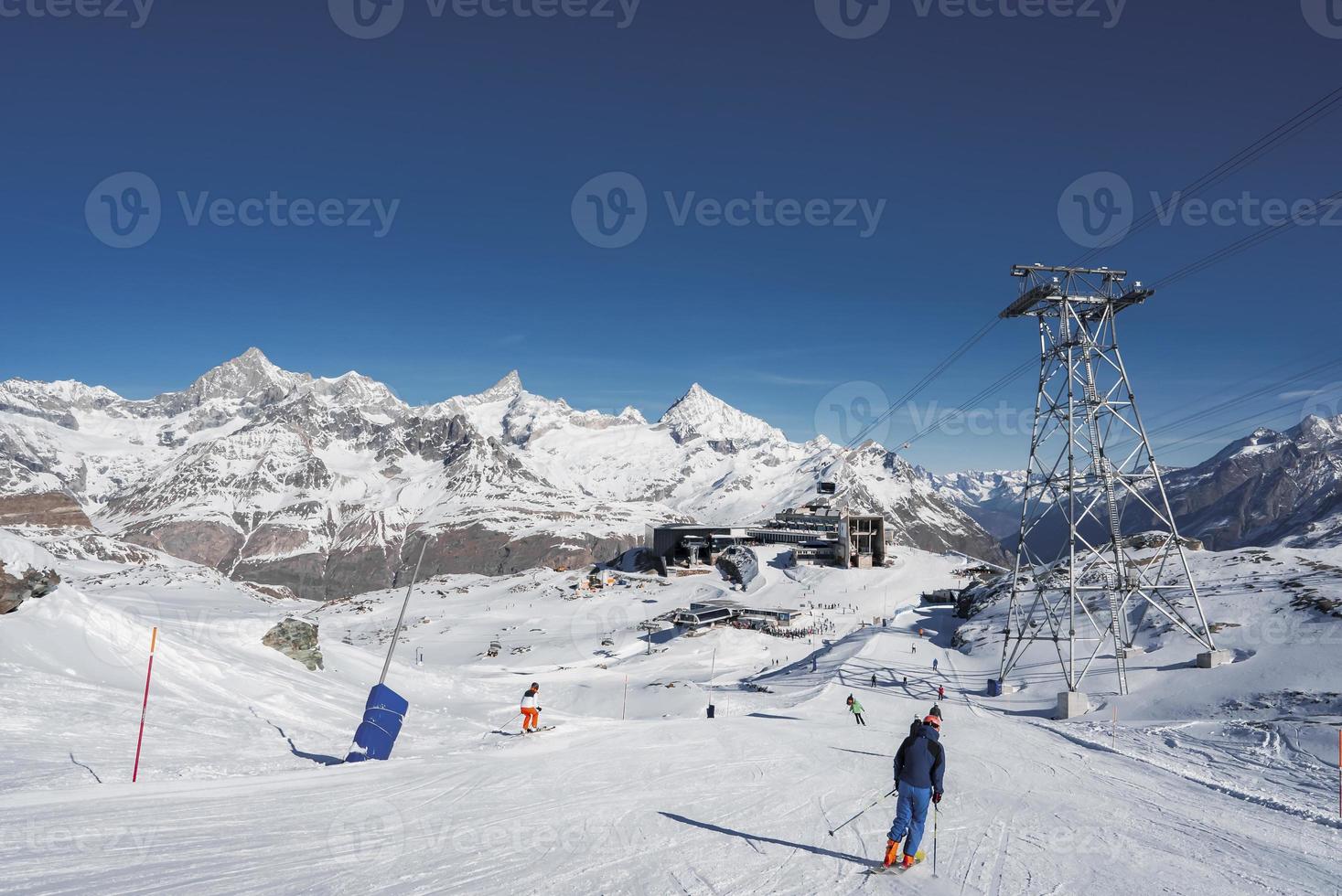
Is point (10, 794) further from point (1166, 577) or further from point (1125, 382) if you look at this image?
point (1166, 577)

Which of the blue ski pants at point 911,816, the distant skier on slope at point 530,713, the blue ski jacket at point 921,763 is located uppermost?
the blue ski jacket at point 921,763

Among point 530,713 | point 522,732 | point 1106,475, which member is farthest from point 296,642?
point 1106,475

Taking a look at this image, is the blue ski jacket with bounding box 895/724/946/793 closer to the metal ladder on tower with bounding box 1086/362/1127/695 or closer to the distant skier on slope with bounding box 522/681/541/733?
the distant skier on slope with bounding box 522/681/541/733

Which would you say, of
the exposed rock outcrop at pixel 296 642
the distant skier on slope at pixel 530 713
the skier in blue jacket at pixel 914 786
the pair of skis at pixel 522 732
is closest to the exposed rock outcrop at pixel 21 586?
the exposed rock outcrop at pixel 296 642

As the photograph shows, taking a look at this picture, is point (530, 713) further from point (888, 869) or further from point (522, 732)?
point (888, 869)

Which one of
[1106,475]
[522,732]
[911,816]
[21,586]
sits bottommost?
[522,732]

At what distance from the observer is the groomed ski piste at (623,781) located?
9.19m

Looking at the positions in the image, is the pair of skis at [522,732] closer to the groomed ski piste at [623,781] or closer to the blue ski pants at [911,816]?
the groomed ski piste at [623,781]

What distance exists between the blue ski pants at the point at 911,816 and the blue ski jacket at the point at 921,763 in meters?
0.11

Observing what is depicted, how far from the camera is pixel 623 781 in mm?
14492

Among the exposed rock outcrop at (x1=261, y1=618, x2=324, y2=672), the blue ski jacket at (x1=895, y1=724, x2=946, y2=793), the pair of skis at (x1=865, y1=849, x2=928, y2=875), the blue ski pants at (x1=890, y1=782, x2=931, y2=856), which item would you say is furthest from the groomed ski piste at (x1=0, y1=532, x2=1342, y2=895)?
the blue ski jacket at (x1=895, y1=724, x2=946, y2=793)

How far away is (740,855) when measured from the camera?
10.1 m

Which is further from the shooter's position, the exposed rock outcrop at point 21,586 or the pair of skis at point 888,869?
the exposed rock outcrop at point 21,586

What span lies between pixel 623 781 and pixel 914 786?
664 centimetres
